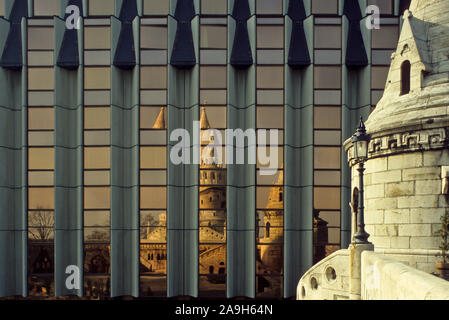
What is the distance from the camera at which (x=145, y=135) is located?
25.1 meters

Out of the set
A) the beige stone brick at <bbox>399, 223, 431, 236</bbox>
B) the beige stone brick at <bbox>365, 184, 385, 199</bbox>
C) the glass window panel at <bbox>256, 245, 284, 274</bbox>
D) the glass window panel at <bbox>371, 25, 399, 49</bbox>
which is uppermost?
the glass window panel at <bbox>371, 25, 399, 49</bbox>

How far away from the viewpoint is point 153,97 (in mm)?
25172

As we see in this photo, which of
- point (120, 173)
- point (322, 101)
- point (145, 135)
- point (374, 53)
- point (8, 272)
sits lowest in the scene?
point (8, 272)

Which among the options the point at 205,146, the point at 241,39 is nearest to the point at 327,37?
the point at 241,39

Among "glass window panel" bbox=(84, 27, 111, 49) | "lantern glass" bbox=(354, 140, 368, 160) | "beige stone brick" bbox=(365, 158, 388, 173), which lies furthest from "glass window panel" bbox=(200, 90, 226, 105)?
"lantern glass" bbox=(354, 140, 368, 160)

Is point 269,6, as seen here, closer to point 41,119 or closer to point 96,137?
point 96,137

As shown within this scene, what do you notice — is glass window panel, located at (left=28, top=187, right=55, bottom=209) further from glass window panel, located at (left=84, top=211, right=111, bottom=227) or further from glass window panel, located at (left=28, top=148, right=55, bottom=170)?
glass window panel, located at (left=84, top=211, right=111, bottom=227)

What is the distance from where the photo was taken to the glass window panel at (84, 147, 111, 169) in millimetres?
25156

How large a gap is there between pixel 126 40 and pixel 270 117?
841 centimetres

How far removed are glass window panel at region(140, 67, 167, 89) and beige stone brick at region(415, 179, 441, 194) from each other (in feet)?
50.0
